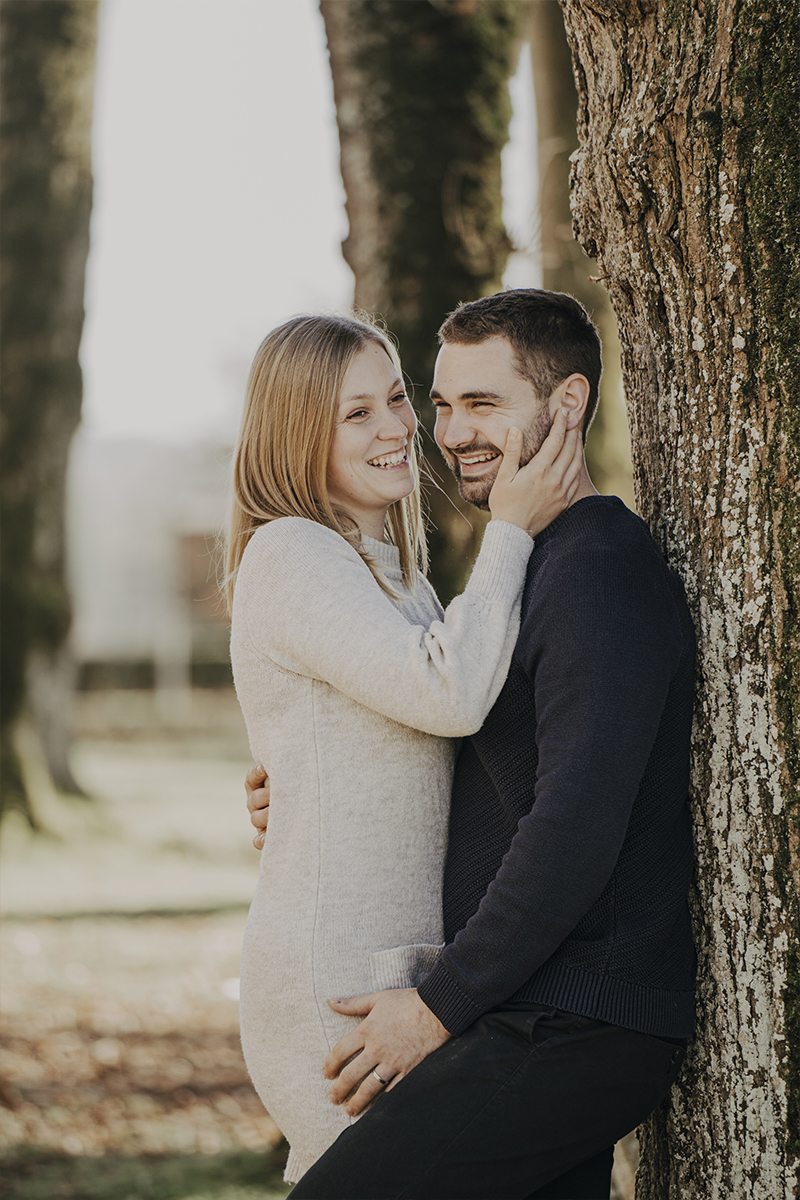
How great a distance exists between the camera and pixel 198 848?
33.9 feet

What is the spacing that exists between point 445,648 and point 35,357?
29.5 feet

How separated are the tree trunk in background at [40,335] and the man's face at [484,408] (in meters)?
8.38

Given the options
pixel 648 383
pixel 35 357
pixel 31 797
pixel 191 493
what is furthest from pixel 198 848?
pixel 191 493

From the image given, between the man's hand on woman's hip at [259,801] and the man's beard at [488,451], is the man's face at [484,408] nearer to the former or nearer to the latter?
the man's beard at [488,451]

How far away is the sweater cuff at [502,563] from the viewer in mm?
2148

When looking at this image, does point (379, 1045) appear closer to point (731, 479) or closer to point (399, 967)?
point (399, 967)

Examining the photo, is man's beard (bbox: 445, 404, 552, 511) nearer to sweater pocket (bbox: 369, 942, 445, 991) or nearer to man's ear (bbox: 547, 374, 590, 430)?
man's ear (bbox: 547, 374, 590, 430)

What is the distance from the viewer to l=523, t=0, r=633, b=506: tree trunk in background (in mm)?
6443

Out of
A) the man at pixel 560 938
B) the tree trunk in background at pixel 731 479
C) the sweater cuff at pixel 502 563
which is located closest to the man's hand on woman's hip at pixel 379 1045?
the man at pixel 560 938

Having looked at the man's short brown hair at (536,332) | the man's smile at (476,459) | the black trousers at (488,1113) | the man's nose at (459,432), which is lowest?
the black trousers at (488,1113)

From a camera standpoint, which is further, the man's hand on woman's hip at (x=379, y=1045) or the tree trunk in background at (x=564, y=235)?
the tree trunk in background at (x=564, y=235)

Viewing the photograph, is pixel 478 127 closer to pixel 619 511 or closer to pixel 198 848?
pixel 619 511

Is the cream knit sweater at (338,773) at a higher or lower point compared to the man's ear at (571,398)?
lower

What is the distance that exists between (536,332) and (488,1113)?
1549 mm
